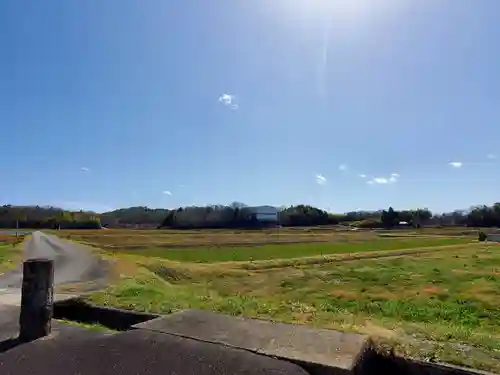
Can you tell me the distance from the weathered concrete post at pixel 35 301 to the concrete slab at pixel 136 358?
26 cm

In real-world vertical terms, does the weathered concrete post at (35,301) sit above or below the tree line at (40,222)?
below

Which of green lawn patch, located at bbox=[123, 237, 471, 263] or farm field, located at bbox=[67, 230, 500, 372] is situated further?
green lawn patch, located at bbox=[123, 237, 471, 263]

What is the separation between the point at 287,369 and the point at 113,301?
4848 mm

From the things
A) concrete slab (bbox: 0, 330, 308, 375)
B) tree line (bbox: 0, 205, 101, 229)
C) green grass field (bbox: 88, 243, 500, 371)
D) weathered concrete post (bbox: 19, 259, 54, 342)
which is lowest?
green grass field (bbox: 88, 243, 500, 371)

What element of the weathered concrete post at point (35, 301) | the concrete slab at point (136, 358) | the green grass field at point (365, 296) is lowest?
the green grass field at point (365, 296)

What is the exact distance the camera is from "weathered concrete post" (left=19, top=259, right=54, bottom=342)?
591cm

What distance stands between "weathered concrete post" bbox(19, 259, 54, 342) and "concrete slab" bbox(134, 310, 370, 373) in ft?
4.20

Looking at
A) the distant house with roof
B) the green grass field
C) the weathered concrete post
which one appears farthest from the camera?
the distant house with roof

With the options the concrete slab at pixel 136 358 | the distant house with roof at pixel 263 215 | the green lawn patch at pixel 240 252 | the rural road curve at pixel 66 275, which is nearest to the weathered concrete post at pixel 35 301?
the concrete slab at pixel 136 358

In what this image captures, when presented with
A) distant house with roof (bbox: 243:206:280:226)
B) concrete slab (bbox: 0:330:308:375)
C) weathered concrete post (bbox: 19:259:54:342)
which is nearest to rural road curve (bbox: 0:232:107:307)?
weathered concrete post (bbox: 19:259:54:342)

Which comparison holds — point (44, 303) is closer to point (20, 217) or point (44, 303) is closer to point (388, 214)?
point (20, 217)

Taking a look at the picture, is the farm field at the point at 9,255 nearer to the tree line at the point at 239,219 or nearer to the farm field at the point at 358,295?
the farm field at the point at 358,295

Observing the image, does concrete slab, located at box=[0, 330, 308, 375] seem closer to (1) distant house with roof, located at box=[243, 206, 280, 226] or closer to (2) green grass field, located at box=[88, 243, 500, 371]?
(2) green grass field, located at box=[88, 243, 500, 371]

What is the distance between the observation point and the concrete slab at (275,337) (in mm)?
4988
